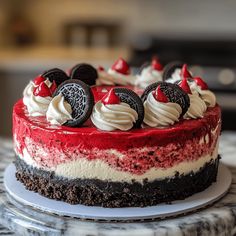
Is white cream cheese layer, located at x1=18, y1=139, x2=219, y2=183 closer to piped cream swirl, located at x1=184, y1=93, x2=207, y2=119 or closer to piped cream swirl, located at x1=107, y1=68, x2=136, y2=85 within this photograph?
piped cream swirl, located at x1=184, y1=93, x2=207, y2=119

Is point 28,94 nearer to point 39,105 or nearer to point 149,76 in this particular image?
point 39,105

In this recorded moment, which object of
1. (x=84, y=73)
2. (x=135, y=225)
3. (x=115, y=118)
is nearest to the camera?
(x=135, y=225)

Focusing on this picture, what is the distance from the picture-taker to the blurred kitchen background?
13.6 feet

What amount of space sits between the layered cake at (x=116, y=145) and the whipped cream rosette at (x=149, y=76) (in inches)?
14.2

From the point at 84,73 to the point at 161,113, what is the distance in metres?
0.49

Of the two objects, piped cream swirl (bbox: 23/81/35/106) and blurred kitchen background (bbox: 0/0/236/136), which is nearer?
piped cream swirl (bbox: 23/81/35/106)

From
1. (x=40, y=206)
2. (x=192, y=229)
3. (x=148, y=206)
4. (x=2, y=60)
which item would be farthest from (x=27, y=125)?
(x=2, y=60)

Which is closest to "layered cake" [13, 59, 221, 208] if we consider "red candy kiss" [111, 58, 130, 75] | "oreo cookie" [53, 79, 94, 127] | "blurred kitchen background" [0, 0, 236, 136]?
"oreo cookie" [53, 79, 94, 127]

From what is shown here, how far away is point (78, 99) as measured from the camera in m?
1.80

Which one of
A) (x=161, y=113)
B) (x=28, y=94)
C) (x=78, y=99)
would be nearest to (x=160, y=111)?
(x=161, y=113)

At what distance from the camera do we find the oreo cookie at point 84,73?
84.7 inches

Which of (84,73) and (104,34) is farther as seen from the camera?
(104,34)

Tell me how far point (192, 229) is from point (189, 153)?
0.27 m

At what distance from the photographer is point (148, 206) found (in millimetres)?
1744
